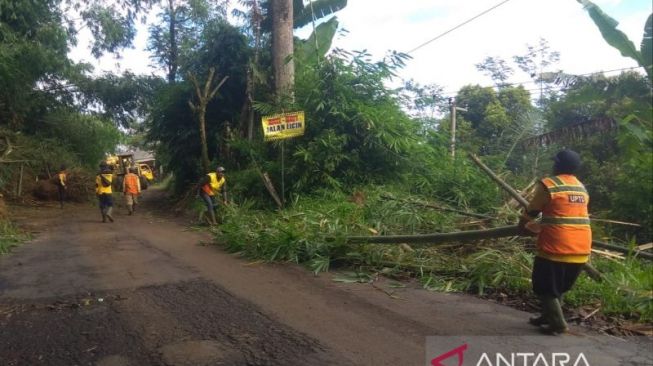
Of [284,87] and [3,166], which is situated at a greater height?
[284,87]

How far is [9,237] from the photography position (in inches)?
406

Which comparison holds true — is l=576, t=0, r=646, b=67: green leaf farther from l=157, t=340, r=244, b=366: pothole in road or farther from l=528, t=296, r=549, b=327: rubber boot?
l=157, t=340, r=244, b=366: pothole in road

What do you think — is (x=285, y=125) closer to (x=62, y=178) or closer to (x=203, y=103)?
(x=203, y=103)

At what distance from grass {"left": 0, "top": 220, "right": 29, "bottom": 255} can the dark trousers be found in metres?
9.11

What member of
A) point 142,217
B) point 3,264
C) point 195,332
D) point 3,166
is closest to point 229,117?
point 142,217

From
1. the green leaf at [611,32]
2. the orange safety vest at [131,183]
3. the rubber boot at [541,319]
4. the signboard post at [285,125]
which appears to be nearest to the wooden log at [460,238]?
the rubber boot at [541,319]

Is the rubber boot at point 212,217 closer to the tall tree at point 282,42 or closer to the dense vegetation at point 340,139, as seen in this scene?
the dense vegetation at point 340,139

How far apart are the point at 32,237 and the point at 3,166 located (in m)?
6.36

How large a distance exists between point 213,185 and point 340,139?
3520 millimetres

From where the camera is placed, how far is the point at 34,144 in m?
18.6

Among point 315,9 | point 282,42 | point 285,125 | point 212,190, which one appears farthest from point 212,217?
point 315,9

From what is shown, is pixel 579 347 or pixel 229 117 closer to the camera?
pixel 579 347

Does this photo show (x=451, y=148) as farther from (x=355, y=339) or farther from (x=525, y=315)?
(x=355, y=339)

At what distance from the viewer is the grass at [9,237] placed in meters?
9.42
